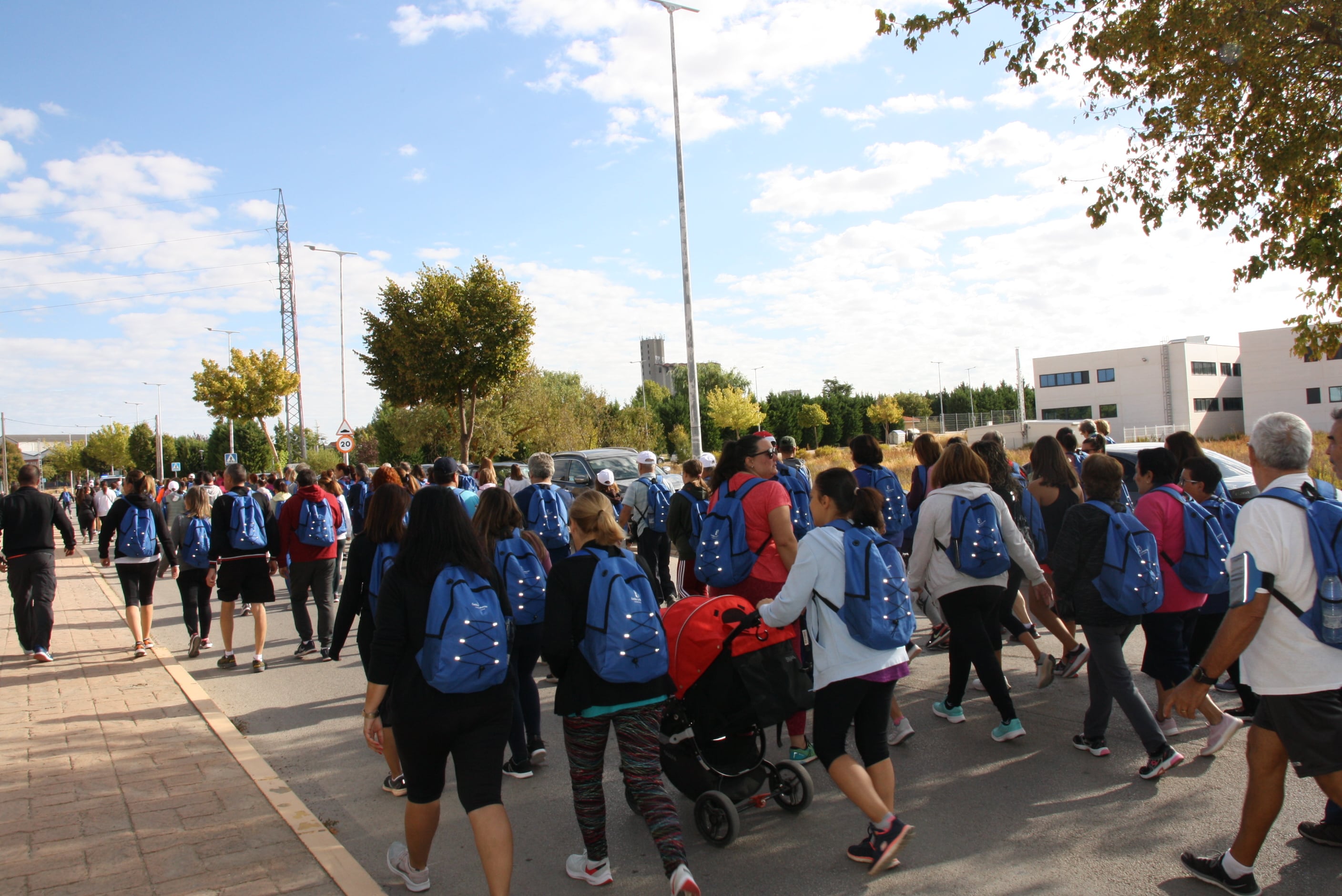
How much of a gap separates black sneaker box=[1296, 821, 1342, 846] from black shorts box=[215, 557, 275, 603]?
794 centimetres

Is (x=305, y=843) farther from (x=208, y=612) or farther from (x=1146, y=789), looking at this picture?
(x=208, y=612)

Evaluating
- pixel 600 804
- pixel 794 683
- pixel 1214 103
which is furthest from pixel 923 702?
pixel 1214 103

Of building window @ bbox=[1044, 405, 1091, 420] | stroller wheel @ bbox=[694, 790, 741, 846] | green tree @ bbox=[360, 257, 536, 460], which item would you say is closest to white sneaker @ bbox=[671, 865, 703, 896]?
stroller wheel @ bbox=[694, 790, 741, 846]

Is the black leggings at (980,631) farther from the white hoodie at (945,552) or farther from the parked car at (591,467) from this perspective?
the parked car at (591,467)

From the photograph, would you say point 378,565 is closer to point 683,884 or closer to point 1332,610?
point 683,884

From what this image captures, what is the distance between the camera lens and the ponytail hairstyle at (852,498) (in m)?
3.93

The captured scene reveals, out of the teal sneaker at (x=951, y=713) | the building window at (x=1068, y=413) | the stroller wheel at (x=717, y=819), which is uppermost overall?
the building window at (x=1068, y=413)

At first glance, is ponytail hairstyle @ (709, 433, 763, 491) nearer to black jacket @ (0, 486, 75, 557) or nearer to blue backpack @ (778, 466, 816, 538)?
blue backpack @ (778, 466, 816, 538)

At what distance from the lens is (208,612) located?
938 centimetres

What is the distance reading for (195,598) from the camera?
923 cm

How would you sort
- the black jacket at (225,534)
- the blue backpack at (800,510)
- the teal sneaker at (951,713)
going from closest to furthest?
1. the teal sneaker at (951,713)
2. the blue backpack at (800,510)
3. the black jacket at (225,534)

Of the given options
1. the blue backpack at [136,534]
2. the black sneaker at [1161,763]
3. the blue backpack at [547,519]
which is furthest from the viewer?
the blue backpack at [136,534]

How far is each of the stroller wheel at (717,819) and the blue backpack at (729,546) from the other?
1401 mm

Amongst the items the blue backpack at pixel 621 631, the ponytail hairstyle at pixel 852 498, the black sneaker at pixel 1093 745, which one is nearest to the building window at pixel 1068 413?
the black sneaker at pixel 1093 745
